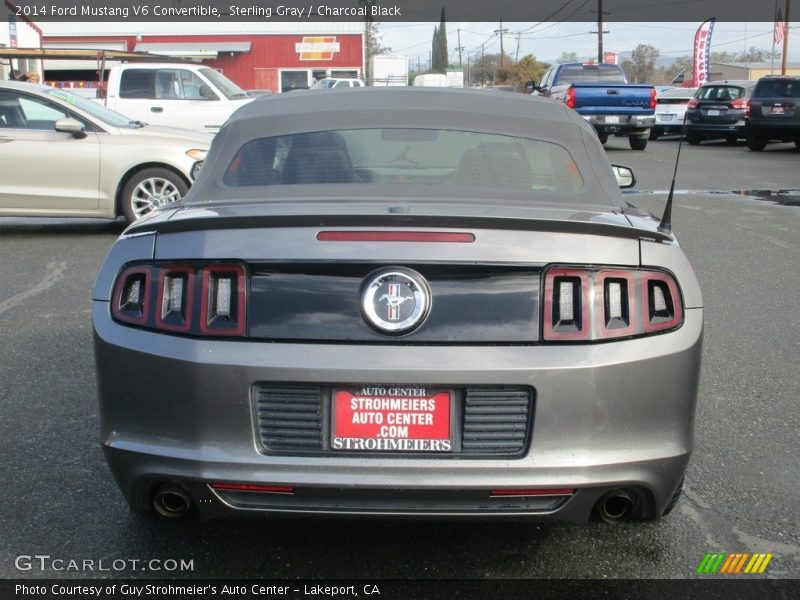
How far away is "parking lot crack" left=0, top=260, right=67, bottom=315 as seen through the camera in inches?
291

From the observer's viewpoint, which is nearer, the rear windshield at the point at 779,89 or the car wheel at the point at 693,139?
the rear windshield at the point at 779,89

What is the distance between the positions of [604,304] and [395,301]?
2.08 feet

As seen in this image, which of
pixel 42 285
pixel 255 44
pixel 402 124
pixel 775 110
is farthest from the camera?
pixel 255 44

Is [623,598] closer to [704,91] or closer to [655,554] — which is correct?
[655,554]

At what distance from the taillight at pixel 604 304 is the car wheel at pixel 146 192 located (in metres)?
8.13

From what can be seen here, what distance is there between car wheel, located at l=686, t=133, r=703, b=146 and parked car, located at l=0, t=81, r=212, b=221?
19.6 m

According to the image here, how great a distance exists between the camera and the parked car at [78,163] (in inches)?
408

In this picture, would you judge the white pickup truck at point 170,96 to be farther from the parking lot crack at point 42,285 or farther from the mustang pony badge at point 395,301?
the mustang pony badge at point 395,301

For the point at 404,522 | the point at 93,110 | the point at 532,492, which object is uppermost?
the point at 93,110

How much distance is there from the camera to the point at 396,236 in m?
2.87

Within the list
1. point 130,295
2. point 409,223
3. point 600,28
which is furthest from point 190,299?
point 600,28

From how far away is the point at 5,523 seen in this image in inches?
143

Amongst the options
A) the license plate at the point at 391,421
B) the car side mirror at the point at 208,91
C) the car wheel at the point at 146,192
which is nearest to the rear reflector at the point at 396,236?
the license plate at the point at 391,421

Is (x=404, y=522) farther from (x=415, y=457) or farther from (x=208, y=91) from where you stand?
(x=208, y=91)
